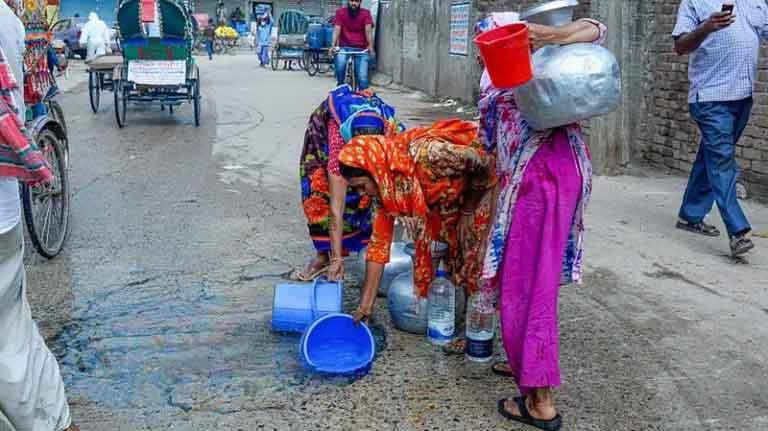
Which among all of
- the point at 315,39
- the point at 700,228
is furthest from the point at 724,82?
the point at 315,39

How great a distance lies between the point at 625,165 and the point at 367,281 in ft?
16.2

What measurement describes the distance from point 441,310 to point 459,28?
10.1 m

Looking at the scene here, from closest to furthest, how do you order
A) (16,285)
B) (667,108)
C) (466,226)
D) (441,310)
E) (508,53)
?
1. (508,53)
2. (16,285)
3. (466,226)
4. (441,310)
5. (667,108)

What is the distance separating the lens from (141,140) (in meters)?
9.87

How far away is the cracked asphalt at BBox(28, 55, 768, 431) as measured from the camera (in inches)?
122

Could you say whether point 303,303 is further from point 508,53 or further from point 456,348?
point 508,53

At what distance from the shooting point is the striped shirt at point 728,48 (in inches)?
194

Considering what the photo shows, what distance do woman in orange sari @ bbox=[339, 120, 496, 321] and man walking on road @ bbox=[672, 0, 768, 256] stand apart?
218cm

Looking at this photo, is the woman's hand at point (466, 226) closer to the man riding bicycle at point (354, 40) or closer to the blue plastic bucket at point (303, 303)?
the blue plastic bucket at point (303, 303)

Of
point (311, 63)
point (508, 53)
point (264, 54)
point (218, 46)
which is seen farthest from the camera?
point (218, 46)

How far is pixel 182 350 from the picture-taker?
3.63 meters

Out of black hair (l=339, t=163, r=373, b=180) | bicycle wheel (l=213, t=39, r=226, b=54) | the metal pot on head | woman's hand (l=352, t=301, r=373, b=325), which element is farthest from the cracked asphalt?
bicycle wheel (l=213, t=39, r=226, b=54)

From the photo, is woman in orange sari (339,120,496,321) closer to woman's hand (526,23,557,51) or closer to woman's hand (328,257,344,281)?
woman's hand (328,257,344,281)

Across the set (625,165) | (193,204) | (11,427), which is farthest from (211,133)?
(11,427)
